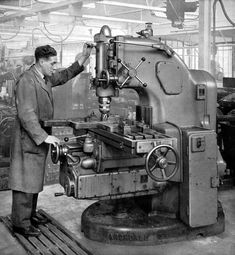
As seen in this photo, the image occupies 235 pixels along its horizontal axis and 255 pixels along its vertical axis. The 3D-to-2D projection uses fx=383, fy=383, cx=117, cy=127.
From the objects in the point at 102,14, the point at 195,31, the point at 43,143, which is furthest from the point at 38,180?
the point at 195,31

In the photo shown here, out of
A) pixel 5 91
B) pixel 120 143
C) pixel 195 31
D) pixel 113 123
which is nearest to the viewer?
pixel 120 143

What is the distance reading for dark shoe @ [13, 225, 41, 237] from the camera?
2.35 metres

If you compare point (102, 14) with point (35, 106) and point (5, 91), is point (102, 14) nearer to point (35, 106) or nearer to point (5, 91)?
point (5, 91)

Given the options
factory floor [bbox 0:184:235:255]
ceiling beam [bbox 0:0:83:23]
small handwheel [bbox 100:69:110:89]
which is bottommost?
factory floor [bbox 0:184:235:255]

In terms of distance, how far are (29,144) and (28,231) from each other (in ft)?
1.77

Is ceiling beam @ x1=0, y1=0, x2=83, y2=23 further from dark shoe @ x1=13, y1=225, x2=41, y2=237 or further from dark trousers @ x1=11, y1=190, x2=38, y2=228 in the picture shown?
dark shoe @ x1=13, y1=225, x2=41, y2=237

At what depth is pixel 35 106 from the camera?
2.30 meters

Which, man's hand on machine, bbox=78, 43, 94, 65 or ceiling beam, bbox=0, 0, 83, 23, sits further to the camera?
ceiling beam, bbox=0, 0, 83, 23

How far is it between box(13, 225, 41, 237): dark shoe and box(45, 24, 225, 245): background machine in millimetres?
315

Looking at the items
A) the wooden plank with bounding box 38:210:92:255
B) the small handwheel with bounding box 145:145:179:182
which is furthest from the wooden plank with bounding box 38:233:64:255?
the small handwheel with bounding box 145:145:179:182

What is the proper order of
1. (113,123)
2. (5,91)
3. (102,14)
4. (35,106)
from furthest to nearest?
(102,14), (5,91), (35,106), (113,123)

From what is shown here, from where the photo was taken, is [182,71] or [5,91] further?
[5,91]

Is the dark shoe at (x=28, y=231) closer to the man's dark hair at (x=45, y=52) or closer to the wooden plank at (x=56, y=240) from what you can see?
the wooden plank at (x=56, y=240)

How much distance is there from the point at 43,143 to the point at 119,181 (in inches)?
21.0
